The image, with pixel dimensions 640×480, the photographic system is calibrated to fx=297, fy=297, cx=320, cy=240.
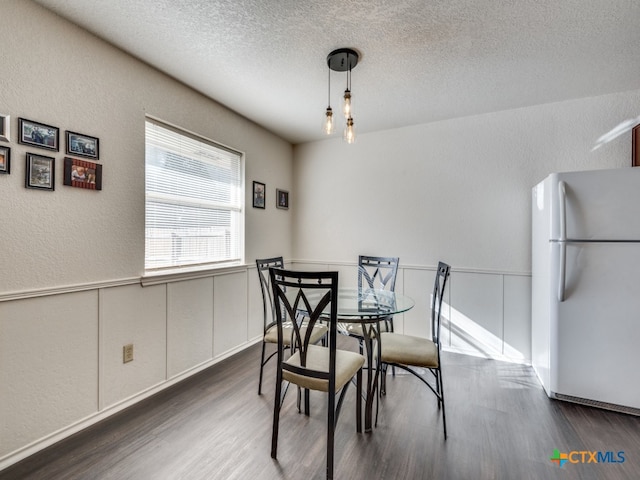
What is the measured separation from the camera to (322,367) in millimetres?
1649

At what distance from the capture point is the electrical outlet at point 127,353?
6.81 ft

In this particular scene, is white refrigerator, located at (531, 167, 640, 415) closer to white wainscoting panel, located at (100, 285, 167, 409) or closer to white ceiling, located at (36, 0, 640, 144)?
white ceiling, located at (36, 0, 640, 144)

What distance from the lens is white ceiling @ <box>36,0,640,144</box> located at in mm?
1656

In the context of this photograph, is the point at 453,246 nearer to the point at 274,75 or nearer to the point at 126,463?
the point at 274,75

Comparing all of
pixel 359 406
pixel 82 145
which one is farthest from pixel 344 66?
pixel 359 406

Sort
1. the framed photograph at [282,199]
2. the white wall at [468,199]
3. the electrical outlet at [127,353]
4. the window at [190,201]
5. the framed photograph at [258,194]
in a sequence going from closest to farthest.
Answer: the electrical outlet at [127,353] → the window at [190,201] → the white wall at [468,199] → the framed photograph at [258,194] → the framed photograph at [282,199]

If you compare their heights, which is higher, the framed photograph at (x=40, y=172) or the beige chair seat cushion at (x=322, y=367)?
the framed photograph at (x=40, y=172)

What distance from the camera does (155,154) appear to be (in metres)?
2.37

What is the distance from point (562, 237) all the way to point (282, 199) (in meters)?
2.87

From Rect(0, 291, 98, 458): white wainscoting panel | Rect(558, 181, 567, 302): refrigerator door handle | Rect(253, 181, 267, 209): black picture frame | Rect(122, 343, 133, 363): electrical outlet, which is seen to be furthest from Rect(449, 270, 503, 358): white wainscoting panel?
Rect(0, 291, 98, 458): white wainscoting panel

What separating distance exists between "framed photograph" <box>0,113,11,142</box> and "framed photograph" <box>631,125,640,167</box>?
14.0 ft

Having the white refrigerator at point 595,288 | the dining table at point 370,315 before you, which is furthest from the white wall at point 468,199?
the dining table at point 370,315

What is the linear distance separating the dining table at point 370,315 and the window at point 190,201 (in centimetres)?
140

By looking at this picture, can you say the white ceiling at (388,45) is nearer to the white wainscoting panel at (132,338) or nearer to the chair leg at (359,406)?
the white wainscoting panel at (132,338)
